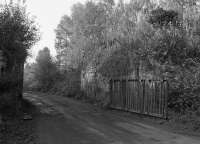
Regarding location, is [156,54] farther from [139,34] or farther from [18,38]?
[18,38]

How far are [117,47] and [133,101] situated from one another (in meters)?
5.98

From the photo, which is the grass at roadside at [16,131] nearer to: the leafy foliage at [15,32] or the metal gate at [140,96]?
the leafy foliage at [15,32]

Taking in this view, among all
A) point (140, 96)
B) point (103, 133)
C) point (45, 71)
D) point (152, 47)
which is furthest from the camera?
point (45, 71)

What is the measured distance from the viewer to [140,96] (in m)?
17.4

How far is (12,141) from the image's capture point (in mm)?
9414

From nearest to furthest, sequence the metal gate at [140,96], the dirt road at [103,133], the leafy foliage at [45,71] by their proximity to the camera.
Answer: the dirt road at [103,133], the metal gate at [140,96], the leafy foliage at [45,71]

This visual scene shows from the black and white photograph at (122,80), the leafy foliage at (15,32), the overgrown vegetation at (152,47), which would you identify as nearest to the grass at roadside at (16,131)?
the black and white photograph at (122,80)

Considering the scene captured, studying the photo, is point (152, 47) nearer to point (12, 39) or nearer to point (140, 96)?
point (140, 96)

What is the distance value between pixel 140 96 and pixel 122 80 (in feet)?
9.30

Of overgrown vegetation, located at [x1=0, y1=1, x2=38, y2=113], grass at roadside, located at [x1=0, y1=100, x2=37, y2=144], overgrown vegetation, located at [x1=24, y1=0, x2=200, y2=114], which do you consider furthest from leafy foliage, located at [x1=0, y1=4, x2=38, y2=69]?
overgrown vegetation, located at [x1=24, y1=0, x2=200, y2=114]

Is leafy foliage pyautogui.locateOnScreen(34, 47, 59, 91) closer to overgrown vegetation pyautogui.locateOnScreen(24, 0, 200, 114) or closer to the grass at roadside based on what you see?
overgrown vegetation pyautogui.locateOnScreen(24, 0, 200, 114)

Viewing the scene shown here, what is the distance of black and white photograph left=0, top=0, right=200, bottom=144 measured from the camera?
11.4 meters

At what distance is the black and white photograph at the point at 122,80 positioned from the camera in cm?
1135

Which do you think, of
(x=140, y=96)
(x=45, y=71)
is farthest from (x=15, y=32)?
(x=45, y=71)
